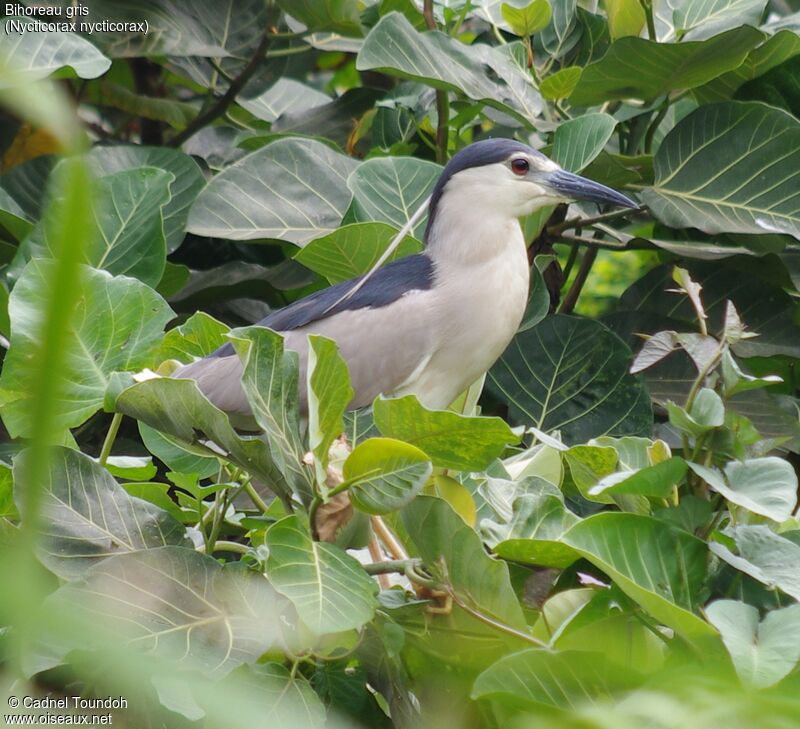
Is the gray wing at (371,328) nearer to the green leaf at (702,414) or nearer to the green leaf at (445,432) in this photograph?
the green leaf at (445,432)

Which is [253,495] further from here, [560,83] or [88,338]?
[560,83]

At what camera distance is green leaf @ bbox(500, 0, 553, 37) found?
2.28m

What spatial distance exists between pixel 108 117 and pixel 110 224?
95 centimetres

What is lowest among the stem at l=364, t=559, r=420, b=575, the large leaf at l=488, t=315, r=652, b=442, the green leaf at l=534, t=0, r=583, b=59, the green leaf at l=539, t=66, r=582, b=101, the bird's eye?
the large leaf at l=488, t=315, r=652, b=442

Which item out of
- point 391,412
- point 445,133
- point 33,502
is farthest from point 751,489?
point 445,133

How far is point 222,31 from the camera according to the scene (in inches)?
105

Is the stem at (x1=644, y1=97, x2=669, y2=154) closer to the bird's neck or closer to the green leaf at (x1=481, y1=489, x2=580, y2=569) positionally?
the bird's neck

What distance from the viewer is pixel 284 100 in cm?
297

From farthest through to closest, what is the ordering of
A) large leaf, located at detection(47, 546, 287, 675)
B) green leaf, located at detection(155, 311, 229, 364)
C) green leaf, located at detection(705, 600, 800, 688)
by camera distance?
green leaf, located at detection(155, 311, 229, 364) < large leaf, located at detection(47, 546, 287, 675) < green leaf, located at detection(705, 600, 800, 688)

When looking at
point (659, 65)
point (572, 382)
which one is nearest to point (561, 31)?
point (659, 65)

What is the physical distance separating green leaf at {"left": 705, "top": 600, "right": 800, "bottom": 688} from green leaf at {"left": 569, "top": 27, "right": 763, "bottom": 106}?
1304mm

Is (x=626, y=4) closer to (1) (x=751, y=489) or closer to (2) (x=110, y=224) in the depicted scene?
(2) (x=110, y=224)

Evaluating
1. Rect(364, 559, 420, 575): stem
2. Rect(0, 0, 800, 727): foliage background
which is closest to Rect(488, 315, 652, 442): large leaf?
Rect(0, 0, 800, 727): foliage background

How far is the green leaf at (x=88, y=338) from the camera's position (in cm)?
153
